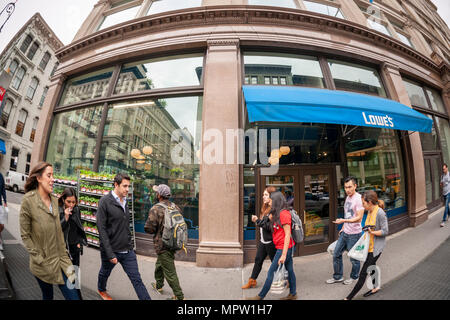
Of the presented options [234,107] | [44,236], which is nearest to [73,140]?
[44,236]

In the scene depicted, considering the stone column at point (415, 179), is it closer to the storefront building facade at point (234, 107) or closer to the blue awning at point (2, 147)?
the storefront building facade at point (234, 107)

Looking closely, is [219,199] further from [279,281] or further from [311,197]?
[311,197]

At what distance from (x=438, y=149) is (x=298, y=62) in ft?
10.4

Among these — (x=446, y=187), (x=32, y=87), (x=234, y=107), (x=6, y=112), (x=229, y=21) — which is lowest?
(x=446, y=187)

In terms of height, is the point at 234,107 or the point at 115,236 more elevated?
the point at 234,107

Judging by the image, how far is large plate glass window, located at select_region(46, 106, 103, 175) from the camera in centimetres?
346

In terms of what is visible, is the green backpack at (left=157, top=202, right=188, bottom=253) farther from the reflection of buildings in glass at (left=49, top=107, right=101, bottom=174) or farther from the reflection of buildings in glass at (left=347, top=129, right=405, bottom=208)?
the reflection of buildings in glass at (left=347, top=129, right=405, bottom=208)

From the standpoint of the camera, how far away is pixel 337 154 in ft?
11.5

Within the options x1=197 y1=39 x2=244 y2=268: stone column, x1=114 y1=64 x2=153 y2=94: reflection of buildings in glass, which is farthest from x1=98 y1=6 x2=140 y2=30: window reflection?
x1=197 y1=39 x2=244 y2=268: stone column

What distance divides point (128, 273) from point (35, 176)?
1410 millimetres

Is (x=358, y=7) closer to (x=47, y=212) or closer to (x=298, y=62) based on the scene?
(x=298, y=62)

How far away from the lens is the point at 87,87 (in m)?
4.05

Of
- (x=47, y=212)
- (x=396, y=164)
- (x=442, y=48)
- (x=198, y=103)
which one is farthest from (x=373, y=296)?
(x=198, y=103)

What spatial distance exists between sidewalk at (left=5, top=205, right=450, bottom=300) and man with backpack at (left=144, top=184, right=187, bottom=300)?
210 mm
